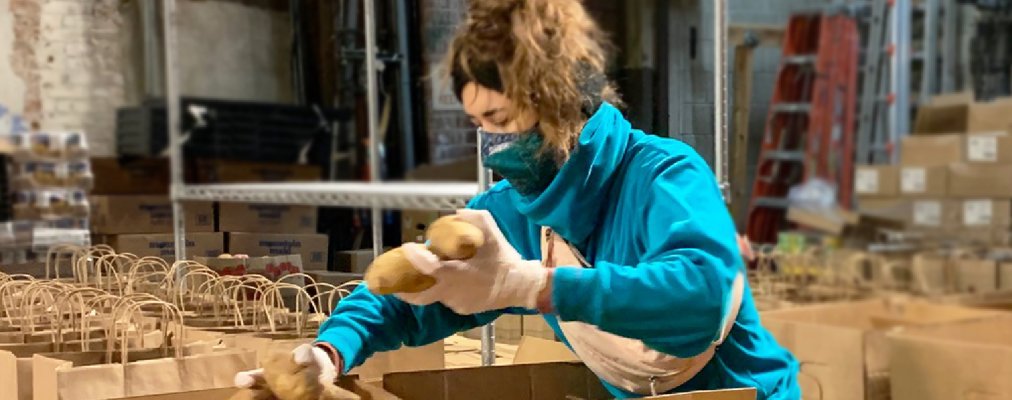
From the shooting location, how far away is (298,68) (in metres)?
2.26

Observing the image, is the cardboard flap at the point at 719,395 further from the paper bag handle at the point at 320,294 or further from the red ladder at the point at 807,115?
the red ladder at the point at 807,115

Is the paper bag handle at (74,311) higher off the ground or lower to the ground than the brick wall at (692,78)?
lower

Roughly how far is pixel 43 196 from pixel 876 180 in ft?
8.99

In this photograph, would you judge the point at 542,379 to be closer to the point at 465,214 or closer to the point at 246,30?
the point at 465,214

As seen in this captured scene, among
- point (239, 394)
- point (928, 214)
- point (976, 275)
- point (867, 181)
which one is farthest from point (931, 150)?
point (239, 394)

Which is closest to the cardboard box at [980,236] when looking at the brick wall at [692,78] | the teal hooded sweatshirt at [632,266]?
the brick wall at [692,78]

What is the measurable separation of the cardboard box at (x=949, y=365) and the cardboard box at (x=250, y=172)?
1.36 m

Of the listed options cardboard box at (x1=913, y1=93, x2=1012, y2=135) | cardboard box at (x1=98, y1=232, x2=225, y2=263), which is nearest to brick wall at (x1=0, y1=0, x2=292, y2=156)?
cardboard box at (x1=98, y1=232, x2=225, y2=263)

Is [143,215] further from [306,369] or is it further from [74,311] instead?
[306,369]

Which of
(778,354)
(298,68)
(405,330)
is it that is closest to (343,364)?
(405,330)

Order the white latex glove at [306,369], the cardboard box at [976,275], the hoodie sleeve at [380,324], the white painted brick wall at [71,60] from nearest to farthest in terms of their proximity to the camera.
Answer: the white latex glove at [306,369], the hoodie sleeve at [380,324], the white painted brick wall at [71,60], the cardboard box at [976,275]

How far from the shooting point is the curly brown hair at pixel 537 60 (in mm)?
1136

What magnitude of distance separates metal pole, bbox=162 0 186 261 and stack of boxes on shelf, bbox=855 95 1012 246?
7.51 feet

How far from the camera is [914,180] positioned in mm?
3467
